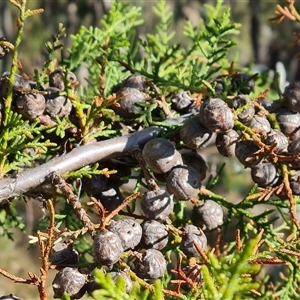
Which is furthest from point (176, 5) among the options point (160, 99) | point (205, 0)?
point (160, 99)

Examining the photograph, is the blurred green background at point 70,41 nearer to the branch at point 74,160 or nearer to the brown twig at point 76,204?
the branch at point 74,160

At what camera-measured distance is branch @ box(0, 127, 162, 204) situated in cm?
104

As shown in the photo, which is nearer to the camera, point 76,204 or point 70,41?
point 76,204

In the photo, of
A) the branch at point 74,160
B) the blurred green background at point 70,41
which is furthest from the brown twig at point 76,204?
the blurred green background at point 70,41

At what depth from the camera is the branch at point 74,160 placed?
41.0 inches

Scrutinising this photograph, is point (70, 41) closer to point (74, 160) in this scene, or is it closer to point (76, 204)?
point (74, 160)

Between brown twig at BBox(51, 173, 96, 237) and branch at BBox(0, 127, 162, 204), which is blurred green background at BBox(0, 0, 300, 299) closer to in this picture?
branch at BBox(0, 127, 162, 204)

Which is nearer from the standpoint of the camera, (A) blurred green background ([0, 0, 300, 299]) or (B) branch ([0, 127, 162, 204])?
(B) branch ([0, 127, 162, 204])

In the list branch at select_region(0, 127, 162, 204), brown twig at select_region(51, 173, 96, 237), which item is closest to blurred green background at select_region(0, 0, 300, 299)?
branch at select_region(0, 127, 162, 204)

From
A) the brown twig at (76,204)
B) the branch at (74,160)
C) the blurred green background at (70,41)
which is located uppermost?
the branch at (74,160)

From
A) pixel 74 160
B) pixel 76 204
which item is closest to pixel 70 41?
pixel 74 160

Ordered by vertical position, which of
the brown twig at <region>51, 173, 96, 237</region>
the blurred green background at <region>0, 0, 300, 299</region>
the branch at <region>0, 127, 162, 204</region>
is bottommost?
the blurred green background at <region>0, 0, 300, 299</region>

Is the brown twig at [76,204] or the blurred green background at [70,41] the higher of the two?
the brown twig at [76,204]

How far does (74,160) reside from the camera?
109 cm
